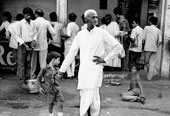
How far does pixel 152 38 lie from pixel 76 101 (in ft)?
10.4

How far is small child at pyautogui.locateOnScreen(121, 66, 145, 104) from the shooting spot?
6465 mm

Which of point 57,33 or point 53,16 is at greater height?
point 53,16

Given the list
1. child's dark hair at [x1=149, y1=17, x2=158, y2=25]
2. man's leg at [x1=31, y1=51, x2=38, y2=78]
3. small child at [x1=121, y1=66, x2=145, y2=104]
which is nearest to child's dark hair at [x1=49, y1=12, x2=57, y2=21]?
man's leg at [x1=31, y1=51, x2=38, y2=78]

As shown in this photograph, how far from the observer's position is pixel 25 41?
23.5ft

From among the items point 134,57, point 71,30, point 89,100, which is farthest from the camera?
point 134,57

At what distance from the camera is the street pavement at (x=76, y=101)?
229 inches

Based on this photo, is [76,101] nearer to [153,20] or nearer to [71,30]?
[71,30]

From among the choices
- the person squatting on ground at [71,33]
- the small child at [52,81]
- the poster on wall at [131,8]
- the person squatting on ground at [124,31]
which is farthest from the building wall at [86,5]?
the small child at [52,81]

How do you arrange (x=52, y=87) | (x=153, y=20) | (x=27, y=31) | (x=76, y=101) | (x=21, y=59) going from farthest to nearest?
(x=153, y=20) < (x=21, y=59) < (x=27, y=31) < (x=76, y=101) < (x=52, y=87)

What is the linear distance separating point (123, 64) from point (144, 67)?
2.21 ft

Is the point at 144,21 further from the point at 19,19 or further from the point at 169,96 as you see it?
the point at 19,19

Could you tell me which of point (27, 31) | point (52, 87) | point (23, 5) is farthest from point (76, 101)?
point (23, 5)

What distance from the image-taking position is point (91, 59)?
15.2ft

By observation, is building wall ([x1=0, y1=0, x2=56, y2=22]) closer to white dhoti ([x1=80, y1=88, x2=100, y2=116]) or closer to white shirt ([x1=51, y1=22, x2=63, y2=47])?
white shirt ([x1=51, y1=22, x2=63, y2=47])
